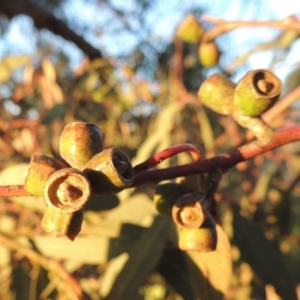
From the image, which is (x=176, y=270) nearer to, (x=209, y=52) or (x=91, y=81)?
(x=209, y=52)

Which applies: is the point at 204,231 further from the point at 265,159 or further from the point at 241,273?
the point at 265,159

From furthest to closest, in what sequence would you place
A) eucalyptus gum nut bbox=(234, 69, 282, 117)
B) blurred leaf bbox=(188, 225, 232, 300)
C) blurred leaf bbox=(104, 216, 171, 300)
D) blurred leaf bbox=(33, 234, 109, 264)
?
blurred leaf bbox=(33, 234, 109, 264), blurred leaf bbox=(104, 216, 171, 300), blurred leaf bbox=(188, 225, 232, 300), eucalyptus gum nut bbox=(234, 69, 282, 117)

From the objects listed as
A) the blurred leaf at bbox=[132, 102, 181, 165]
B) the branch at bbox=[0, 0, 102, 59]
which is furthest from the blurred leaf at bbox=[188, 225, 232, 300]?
the branch at bbox=[0, 0, 102, 59]

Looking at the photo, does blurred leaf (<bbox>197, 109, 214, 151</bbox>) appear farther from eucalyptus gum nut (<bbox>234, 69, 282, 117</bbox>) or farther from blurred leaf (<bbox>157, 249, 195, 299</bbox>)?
eucalyptus gum nut (<bbox>234, 69, 282, 117</bbox>)

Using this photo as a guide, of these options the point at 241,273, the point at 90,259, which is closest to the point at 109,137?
the point at 241,273

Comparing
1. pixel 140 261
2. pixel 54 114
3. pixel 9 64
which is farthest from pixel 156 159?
pixel 9 64

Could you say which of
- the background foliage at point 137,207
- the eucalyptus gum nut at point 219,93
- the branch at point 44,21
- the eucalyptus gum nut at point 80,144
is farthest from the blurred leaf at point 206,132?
the eucalyptus gum nut at point 80,144

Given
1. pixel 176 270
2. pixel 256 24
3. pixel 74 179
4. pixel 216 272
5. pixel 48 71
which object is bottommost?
pixel 48 71
